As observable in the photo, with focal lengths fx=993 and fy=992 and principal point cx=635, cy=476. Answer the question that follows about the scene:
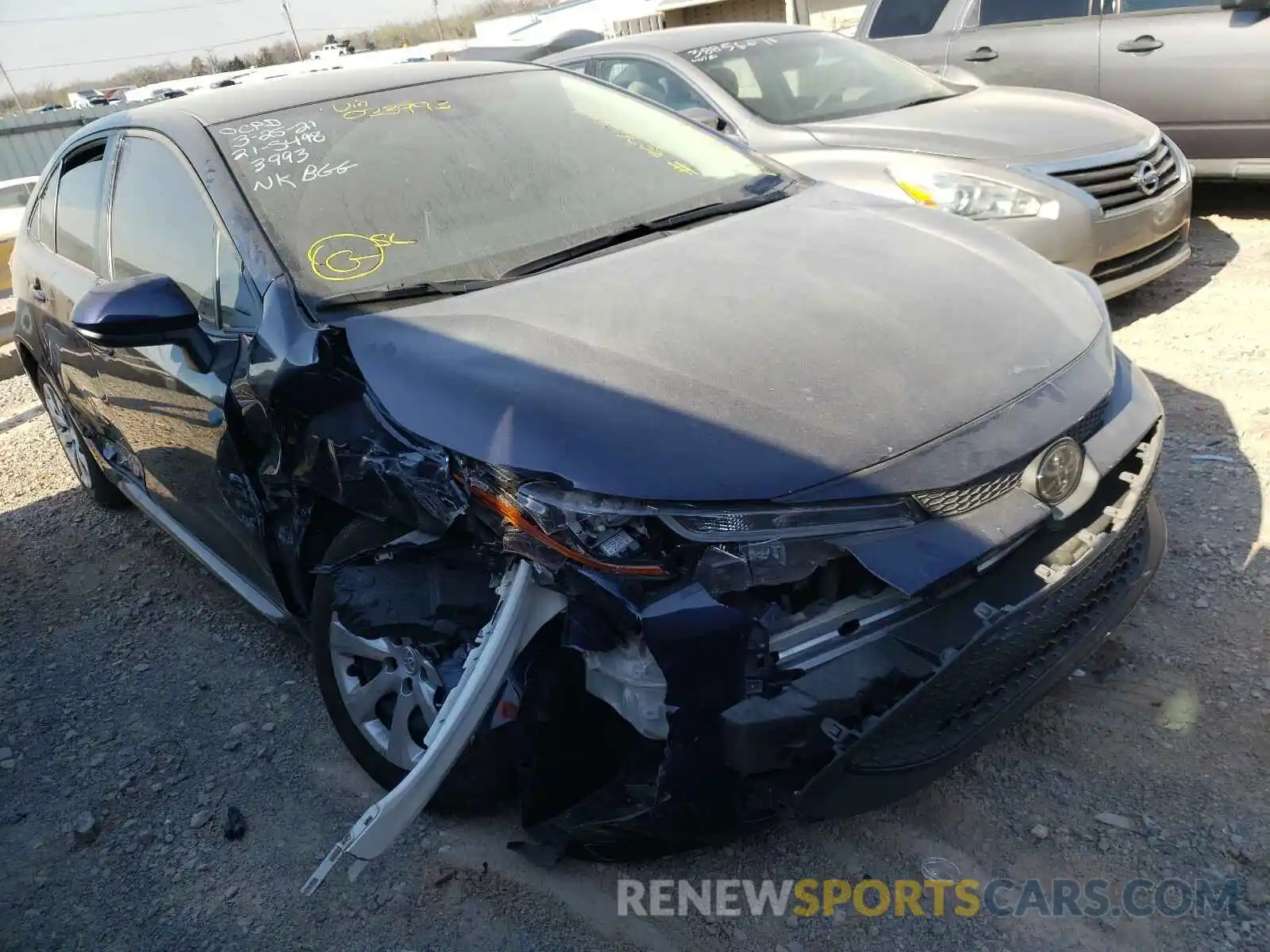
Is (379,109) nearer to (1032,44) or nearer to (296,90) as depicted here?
(296,90)

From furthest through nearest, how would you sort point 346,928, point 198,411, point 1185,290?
point 1185,290
point 198,411
point 346,928

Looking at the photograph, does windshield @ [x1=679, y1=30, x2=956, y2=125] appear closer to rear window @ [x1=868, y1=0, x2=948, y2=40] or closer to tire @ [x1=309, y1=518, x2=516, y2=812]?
rear window @ [x1=868, y1=0, x2=948, y2=40]

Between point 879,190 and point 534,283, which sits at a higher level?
point 534,283

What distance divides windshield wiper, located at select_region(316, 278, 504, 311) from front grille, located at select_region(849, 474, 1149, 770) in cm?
151

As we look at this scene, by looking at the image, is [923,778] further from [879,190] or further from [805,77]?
[805,77]

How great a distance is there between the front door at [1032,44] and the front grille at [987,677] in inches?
218

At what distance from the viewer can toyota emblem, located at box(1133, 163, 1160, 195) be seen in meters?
4.77

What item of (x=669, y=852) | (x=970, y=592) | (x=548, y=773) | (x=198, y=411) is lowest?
(x=669, y=852)

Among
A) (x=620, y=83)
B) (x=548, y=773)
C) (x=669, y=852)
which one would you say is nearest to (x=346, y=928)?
(x=548, y=773)

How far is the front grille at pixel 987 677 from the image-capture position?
6.19ft

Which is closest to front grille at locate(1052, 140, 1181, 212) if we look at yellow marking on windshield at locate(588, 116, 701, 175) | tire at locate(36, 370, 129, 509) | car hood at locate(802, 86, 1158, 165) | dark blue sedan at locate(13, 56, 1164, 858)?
car hood at locate(802, 86, 1158, 165)

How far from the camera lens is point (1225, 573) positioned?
296 cm

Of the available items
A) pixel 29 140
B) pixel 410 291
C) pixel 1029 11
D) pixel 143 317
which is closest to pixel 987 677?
pixel 410 291

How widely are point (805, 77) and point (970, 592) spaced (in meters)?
4.51
